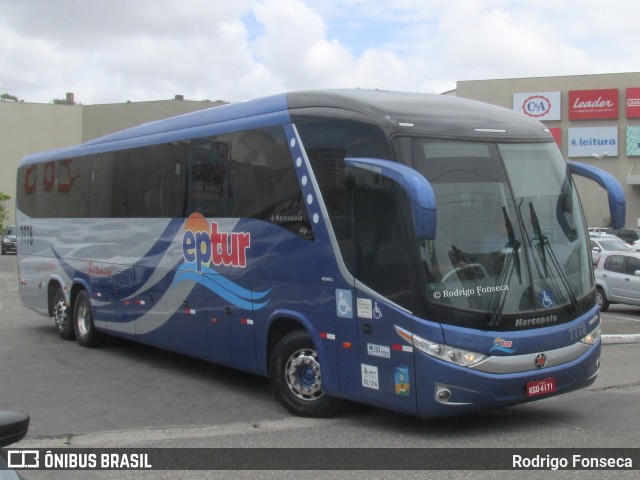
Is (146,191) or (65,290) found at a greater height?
(146,191)

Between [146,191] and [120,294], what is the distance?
183cm

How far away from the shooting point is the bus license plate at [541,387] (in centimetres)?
749

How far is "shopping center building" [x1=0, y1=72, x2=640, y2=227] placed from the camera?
57.9 m

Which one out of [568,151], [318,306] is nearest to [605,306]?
[318,306]

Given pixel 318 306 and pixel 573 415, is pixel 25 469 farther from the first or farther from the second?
pixel 573 415

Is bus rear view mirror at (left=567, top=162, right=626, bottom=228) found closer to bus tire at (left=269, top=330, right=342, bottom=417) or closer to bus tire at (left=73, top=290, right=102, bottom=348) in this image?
bus tire at (left=269, top=330, right=342, bottom=417)

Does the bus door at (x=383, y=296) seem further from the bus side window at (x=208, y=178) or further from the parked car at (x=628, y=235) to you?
the parked car at (x=628, y=235)

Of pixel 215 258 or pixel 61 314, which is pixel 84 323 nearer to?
pixel 61 314

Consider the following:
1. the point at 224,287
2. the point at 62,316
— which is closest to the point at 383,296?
the point at 224,287

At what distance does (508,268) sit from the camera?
756 cm

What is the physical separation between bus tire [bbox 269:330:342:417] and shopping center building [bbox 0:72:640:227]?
49.2 m

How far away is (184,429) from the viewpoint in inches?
327

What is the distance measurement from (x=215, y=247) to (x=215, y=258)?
5.4 inches

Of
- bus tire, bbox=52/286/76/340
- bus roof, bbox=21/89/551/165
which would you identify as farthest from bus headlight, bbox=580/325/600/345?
bus tire, bbox=52/286/76/340
